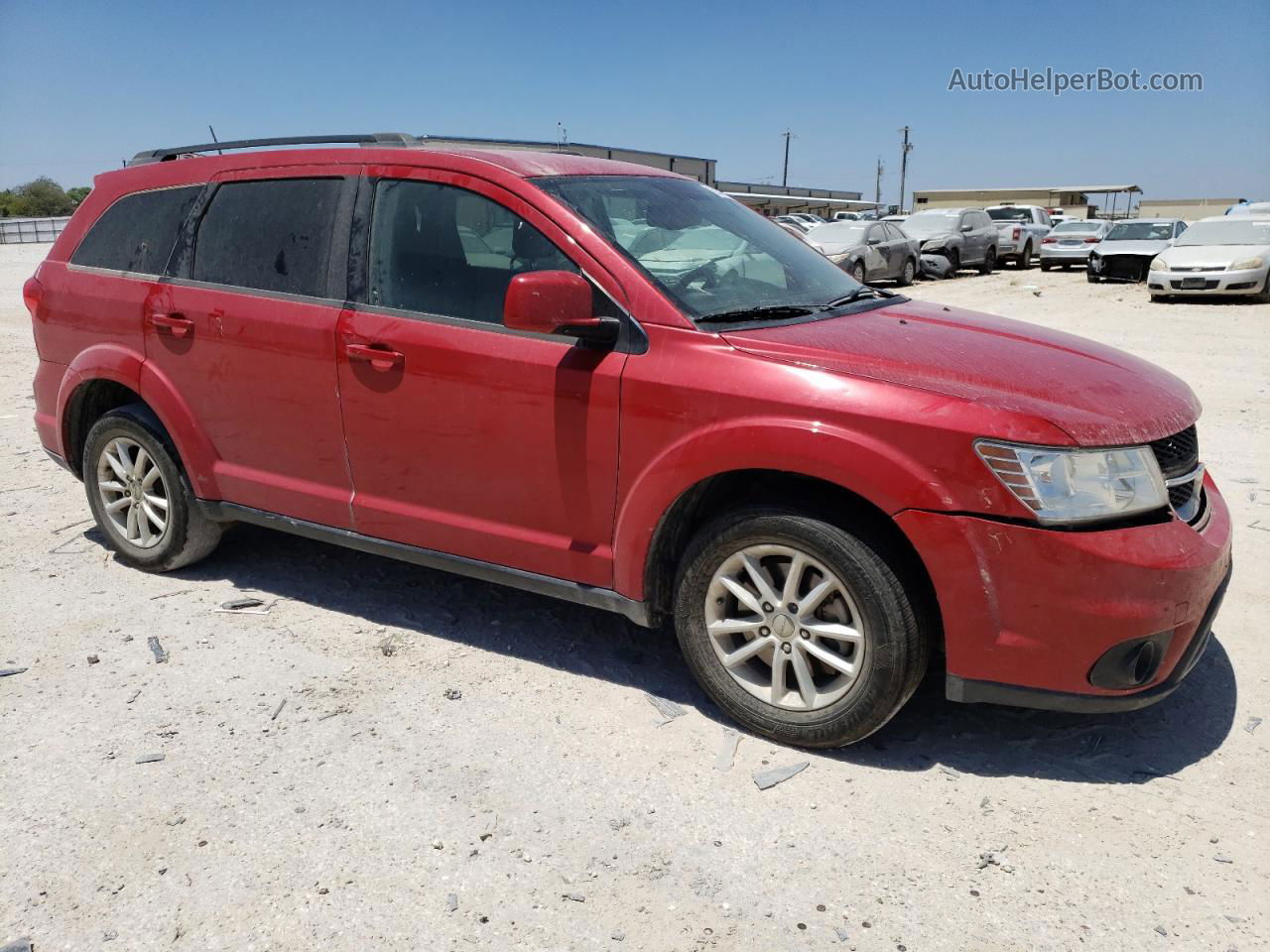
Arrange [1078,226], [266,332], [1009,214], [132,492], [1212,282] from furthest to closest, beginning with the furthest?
[1009,214]
[1078,226]
[1212,282]
[132,492]
[266,332]

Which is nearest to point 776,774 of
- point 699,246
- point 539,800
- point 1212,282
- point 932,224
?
point 539,800

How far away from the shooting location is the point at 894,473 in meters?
2.90

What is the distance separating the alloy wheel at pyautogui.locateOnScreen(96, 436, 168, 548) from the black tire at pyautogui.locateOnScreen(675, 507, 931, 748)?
269 cm

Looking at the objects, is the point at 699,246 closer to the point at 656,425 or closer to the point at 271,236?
the point at 656,425

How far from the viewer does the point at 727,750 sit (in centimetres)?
332

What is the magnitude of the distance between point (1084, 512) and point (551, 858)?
5.75ft

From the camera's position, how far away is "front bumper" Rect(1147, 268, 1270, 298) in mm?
17219

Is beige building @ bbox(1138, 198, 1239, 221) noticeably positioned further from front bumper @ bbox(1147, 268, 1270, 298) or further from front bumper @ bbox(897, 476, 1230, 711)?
front bumper @ bbox(897, 476, 1230, 711)

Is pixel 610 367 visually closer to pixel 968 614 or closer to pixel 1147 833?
pixel 968 614

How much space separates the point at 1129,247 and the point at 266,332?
2287 centimetres

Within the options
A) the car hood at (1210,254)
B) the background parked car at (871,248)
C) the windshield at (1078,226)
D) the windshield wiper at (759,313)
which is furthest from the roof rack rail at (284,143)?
the windshield at (1078,226)

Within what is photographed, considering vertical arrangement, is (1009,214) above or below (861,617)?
above

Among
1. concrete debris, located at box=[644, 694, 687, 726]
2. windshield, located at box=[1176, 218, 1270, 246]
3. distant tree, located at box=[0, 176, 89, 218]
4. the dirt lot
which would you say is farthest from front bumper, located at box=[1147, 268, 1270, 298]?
distant tree, located at box=[0, 176, 89, 218]

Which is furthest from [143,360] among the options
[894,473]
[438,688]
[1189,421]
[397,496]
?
[1189,421]
